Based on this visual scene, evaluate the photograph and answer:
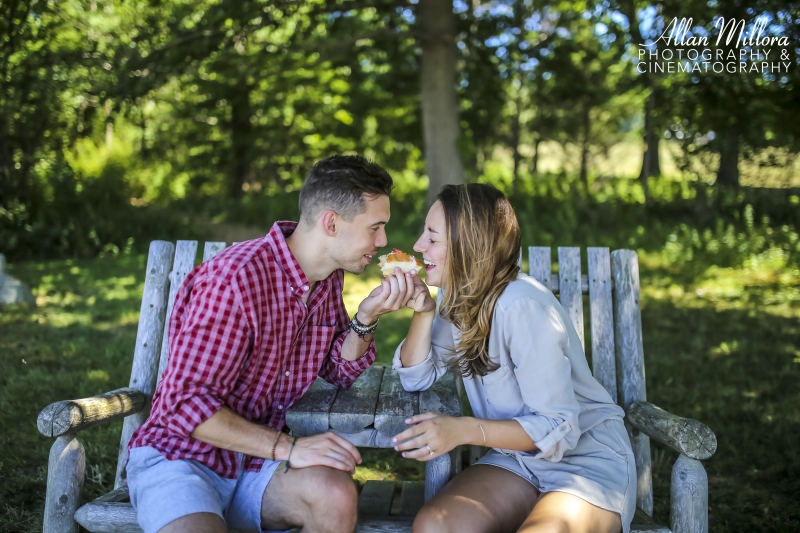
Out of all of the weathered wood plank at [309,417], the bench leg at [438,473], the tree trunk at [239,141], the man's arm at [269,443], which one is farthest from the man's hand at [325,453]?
the tree trunk at [239,141]

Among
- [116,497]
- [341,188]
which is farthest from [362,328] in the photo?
[116,497]

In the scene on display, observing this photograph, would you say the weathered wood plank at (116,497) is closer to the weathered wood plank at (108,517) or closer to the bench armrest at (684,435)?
the weathered wood plank at (108,517)

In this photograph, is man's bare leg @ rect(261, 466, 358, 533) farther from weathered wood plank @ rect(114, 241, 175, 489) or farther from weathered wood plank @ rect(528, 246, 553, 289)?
weathered wood plank @ rect(528, 246, 553, 289)

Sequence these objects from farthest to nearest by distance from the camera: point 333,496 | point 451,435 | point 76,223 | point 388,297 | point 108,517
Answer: point 76,223
point 388,297
point 108,517
point 451,435
point 333,496

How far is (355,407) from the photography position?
8.87 feet

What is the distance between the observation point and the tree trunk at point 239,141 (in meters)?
14.5

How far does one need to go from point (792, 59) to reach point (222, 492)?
8898 millimetres

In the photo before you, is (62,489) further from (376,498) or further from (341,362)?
(376,498)

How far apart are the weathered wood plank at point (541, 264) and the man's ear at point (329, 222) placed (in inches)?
43.5

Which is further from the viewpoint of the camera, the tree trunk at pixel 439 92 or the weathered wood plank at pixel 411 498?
the tree trunk at pixel 439 92

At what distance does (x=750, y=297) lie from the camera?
304 inches

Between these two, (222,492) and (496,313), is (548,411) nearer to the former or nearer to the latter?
(496,313)

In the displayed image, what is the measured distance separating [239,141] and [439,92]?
22.9ft

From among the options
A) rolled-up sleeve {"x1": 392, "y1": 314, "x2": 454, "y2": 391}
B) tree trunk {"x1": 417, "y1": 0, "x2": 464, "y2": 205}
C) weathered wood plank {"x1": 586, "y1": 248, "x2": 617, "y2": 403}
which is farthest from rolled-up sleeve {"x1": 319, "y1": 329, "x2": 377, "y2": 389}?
tree trunk {"x1": 417, "y1": 0, "x2": 464, "y2": 205}
